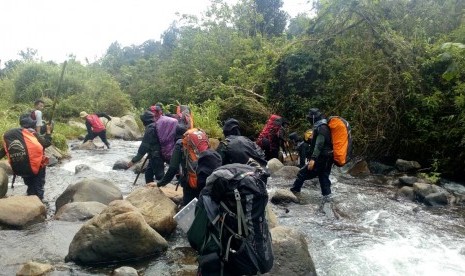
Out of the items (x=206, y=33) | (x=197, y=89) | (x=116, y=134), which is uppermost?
(x=206, y=33)

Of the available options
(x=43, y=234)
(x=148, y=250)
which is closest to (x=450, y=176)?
(x=148, y=250)

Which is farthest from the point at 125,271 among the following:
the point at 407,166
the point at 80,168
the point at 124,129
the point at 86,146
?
the point at 124,129

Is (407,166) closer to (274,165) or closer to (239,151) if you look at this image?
(274,165)

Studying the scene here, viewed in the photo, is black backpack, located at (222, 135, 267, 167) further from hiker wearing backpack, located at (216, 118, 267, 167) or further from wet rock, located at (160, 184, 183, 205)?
wet rock, located at (160, 184, 183, 205)

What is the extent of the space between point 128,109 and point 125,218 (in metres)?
22.2

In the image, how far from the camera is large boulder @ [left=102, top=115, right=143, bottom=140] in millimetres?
20844

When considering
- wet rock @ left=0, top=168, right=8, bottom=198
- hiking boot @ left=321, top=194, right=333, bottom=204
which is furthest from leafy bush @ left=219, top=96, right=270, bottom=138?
wet rock @ left=0, top=168, right=8, bottom=198

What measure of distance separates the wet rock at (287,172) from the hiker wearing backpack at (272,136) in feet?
2.06

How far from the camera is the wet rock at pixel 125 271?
4.84 m

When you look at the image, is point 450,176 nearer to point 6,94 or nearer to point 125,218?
point 125,218

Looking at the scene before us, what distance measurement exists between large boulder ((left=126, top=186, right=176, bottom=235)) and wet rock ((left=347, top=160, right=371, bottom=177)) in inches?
265

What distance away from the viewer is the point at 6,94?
25312 mm

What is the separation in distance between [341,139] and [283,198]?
1792 millimetres

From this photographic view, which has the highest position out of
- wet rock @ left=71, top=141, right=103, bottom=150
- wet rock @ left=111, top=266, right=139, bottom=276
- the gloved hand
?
the gloved hand
